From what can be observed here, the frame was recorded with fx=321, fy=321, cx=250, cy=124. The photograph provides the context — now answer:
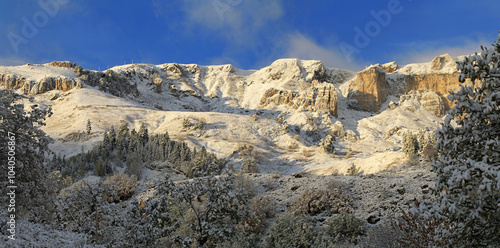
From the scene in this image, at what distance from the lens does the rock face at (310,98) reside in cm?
9294

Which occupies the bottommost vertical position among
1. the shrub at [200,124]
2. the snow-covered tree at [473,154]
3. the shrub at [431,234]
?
the shrub at [431,234]

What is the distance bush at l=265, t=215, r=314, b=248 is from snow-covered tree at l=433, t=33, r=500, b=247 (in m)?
5.40

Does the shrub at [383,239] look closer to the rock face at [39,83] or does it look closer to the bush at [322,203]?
the bush at [322,203]

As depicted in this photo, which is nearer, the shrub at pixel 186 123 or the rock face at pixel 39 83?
the shrub at pixel 186 123

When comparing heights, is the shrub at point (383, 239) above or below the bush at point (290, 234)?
above

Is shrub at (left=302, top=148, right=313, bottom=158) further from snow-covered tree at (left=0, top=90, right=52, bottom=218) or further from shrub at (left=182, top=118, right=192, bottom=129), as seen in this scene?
snow-covered tree at (left=0, top=90, right=52, bottom=218)

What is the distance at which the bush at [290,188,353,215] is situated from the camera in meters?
12.9

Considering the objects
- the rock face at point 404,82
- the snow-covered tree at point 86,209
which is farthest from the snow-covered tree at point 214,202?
the rock face at point 404,82

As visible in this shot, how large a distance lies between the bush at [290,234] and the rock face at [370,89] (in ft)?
333

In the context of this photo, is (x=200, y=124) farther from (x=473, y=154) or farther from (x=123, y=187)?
(x=473, y=154)

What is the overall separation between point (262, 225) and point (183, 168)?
28872 mm

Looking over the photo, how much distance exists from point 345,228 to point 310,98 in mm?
86779

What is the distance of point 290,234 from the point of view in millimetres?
10328

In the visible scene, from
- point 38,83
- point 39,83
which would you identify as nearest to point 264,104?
point 39,83
